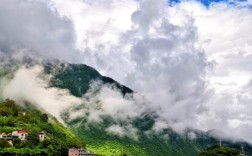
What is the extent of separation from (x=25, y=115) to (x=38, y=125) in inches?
333

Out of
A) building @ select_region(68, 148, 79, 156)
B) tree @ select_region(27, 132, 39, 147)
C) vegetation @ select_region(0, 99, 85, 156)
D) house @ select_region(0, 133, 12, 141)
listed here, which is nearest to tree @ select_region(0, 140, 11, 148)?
vegetation @ select_region(0, 99, 85, 156)

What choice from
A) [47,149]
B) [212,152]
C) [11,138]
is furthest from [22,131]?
[212,152]

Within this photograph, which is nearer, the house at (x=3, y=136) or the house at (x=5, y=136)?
the house at (x=3, y=136)

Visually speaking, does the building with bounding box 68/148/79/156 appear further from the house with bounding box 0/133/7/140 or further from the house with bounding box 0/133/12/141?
the house with bounding box 0/133/7/140

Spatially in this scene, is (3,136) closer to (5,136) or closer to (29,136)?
(5,136)

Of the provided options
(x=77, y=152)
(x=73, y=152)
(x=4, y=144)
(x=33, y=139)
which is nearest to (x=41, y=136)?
(x=33, y=139)

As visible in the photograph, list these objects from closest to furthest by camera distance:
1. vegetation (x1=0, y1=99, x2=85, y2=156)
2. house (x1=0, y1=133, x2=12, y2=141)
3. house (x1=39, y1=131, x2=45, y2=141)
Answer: vegetation (x1=0, y1=99, x2=85, y2=156), house (x1=0, y1=133, x2=12, y2=141), house (x1=39, y1=131, x2=45, y2=141)

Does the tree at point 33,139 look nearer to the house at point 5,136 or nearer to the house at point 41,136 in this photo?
the house at point 41,136

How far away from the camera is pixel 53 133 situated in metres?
187

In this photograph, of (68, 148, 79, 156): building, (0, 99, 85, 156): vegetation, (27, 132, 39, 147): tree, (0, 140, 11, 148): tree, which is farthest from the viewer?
(68, 148, 79, 156): building

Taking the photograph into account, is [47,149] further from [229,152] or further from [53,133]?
[229,152]

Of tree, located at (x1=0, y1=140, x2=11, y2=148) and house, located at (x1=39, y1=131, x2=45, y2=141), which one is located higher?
house, located at (x1=39, y1=131, x2=45, y2=141)

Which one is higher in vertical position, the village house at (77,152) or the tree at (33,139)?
the tree at (33,139)

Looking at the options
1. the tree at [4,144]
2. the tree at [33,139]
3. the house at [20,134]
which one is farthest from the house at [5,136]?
the tree at [33,139]
